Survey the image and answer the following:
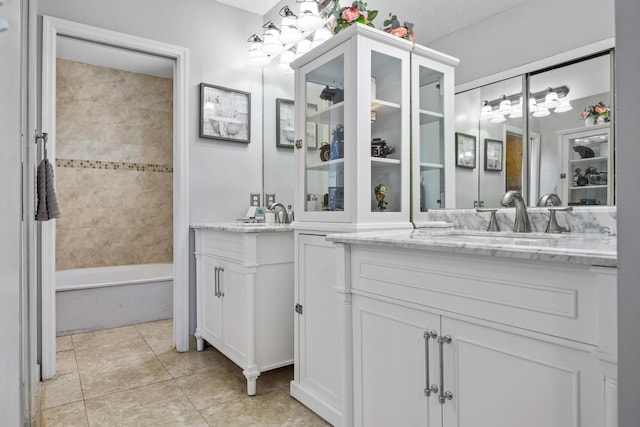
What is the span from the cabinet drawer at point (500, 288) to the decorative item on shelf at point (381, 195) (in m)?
0.50

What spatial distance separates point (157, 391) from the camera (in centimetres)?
207

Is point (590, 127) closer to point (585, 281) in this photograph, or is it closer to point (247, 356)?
point (585, 281)

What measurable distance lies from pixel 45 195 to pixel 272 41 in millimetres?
1801

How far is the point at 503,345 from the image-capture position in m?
0.90

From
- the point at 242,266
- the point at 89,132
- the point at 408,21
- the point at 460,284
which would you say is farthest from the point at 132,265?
the point at 460,284

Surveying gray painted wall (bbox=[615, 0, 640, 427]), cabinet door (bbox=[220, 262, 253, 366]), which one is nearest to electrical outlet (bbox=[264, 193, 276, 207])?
cabinet door (bbox=[220, 262, 253, 366])

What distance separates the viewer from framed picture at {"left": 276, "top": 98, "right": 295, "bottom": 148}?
3.00 metres

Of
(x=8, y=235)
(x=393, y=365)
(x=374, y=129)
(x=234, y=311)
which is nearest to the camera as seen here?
(x=8, y=235)

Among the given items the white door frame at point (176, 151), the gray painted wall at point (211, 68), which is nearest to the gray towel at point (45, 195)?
the white door frame at point (176, 151)

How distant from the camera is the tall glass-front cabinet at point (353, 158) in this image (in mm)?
1661

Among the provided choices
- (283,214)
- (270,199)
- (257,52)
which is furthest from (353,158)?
(257,52)

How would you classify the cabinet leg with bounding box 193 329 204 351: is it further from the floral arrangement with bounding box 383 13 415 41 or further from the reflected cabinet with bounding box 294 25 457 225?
the floral arrangement with bounding box 383 13 415 41

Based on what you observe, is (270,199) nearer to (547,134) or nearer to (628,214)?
(547,134)

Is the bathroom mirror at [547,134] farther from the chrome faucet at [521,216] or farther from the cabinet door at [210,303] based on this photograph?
the cabinet door at [210,303]
